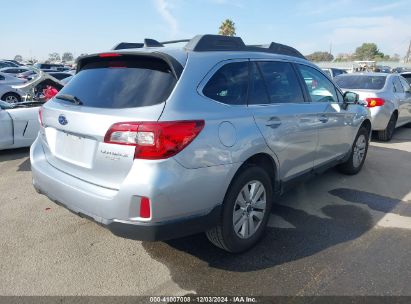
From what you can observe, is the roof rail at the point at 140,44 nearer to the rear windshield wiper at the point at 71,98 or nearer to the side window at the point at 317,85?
the rear windshield wiper at the point at 71,98

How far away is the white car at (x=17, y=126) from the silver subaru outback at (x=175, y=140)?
11.8 ft

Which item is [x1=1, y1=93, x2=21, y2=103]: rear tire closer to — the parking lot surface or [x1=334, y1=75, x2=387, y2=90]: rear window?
the parking lot surface

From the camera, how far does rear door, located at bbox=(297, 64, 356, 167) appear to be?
4195 millimetres

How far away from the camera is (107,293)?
8.89 feet

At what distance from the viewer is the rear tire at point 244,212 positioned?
2951mm

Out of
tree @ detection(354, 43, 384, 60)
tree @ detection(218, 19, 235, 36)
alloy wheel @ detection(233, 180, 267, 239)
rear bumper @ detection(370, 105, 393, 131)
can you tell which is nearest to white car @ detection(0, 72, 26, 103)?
rear bumper @ detection(370, 105, 393, 131)

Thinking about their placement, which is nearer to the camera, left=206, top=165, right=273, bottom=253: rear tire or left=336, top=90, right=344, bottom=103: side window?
left=206, top=165, right=273, bottom=253: rear tire

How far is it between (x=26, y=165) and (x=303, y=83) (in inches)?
180

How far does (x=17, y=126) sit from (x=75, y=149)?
443 centimetres

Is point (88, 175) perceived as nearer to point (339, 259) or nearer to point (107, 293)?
point (107, 293)

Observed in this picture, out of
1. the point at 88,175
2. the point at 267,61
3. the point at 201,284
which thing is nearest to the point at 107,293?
the point at 201,284

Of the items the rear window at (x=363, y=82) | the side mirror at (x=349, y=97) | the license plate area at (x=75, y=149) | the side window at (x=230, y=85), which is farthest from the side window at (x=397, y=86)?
the license plate area at (x=75, y=149)

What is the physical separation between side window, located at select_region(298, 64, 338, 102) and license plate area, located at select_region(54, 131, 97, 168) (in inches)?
99.8

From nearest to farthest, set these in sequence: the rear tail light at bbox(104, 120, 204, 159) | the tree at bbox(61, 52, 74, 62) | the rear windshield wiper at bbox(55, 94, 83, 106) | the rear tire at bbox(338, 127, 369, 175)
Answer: the rear tail light at bbox(104, 120, 204, 159) → the rear windshield wiper at bbox(55, 94, 83, 106) → the rear tire at bbox(338, 127, 369, 175) → the tree at bbox(61, 52, 74, 62)
